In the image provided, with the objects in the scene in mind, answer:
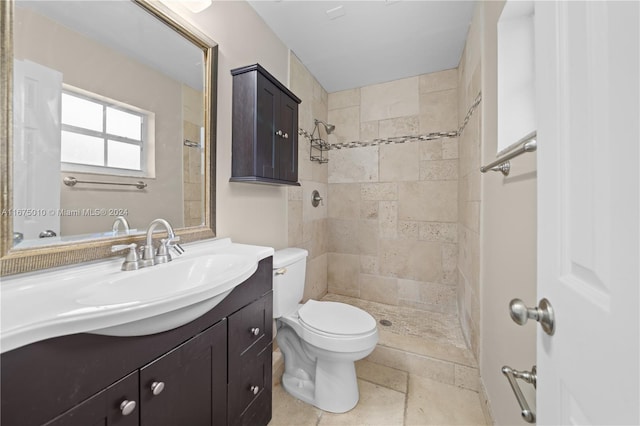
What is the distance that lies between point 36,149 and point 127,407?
0.78 meters

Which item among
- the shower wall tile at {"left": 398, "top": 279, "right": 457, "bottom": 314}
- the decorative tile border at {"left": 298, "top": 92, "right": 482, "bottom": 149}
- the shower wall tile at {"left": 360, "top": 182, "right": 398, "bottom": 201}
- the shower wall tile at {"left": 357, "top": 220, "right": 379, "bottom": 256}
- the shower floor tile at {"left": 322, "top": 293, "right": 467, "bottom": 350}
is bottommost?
the shower floor tile at {"left": 322, "top": 293, "right": 467, "bottom": 350}

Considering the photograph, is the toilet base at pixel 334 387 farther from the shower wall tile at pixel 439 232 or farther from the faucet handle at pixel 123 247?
the shower wall tile at pixel 439 232

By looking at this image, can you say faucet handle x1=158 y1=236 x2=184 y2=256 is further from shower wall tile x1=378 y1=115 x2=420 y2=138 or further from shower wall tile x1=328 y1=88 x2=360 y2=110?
shower wall tile x1=328 y1=88 x2=360 y2=110

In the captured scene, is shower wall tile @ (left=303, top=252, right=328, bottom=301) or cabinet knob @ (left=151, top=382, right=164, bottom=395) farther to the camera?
shower wall tile @ (left=303, top=252, right=328, bottom=301)

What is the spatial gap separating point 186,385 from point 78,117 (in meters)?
0.96

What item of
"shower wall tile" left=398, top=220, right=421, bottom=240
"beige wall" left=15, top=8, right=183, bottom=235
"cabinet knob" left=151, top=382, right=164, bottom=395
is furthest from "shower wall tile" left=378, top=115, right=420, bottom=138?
"cabinet knob" left=151, top=382, right=164, bottom=395

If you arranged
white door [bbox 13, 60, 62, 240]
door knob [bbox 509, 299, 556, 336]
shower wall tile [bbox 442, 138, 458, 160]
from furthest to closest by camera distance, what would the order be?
1. shower wall tile [bbox 442, 138, 458, 160]
2. white door [bbox 13, 60, 62, 240]
3. door knob [bbox 509, 299, 556, 336]

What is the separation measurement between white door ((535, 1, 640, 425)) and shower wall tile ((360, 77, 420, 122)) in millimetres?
2031

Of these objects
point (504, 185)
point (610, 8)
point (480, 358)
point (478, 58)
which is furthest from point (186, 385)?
point (478, 58)

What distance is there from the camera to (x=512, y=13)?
1.06 metres

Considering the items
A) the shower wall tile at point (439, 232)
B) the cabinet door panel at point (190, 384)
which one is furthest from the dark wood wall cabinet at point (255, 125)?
the shower wall tile at point (439, 232)

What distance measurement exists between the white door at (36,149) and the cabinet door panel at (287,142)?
976mm

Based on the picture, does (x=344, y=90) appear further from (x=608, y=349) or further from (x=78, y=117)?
(x=608, y=349)

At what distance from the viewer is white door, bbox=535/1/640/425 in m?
0.28
